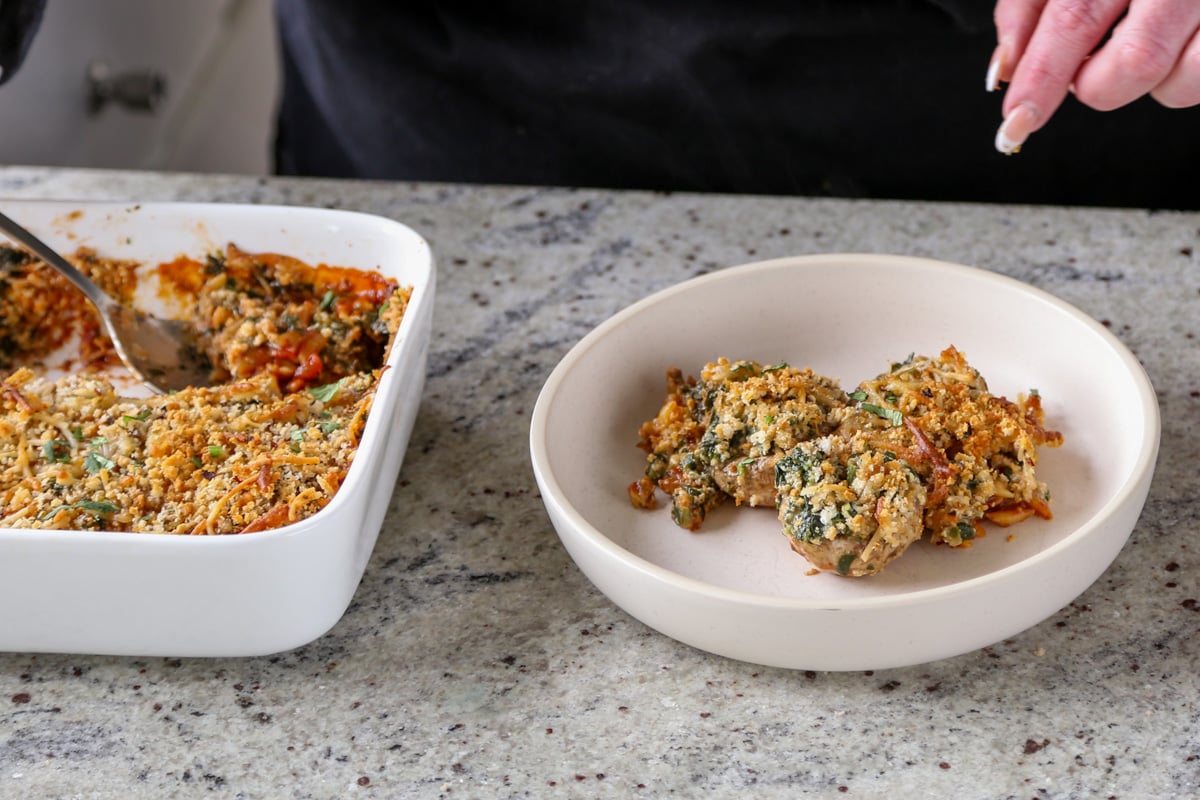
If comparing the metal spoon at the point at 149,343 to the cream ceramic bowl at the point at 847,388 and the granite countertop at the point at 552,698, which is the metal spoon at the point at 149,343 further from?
the cream ceramic bowl at the point at 847,388

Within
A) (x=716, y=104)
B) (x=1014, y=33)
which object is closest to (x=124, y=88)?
(x=716, y=104)

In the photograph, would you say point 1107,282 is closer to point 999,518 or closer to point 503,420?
point 999,518

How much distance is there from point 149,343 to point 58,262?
0.40ft

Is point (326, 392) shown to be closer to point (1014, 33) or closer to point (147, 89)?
point (1014, 33)

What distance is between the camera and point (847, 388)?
1.26 metres

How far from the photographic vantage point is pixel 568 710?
979 millimetres

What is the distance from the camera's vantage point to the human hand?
1135 mm

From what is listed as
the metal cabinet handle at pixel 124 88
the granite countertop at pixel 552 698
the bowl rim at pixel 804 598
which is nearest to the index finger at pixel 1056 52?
the bowl rim at pixel 804 598

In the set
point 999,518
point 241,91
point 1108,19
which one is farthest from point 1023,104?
point 241,91

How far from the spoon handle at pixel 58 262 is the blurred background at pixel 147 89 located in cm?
132

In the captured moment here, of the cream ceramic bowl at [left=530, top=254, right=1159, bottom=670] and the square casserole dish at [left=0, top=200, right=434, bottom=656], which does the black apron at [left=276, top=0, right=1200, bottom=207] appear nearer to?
the cream ceramic bowl at [left=530, top=254, right=1159, bottom=670]

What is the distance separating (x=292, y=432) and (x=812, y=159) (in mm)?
933

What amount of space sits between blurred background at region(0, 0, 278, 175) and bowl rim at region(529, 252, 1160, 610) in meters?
1.73

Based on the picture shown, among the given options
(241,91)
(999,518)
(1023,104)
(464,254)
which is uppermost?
(1023,104)
